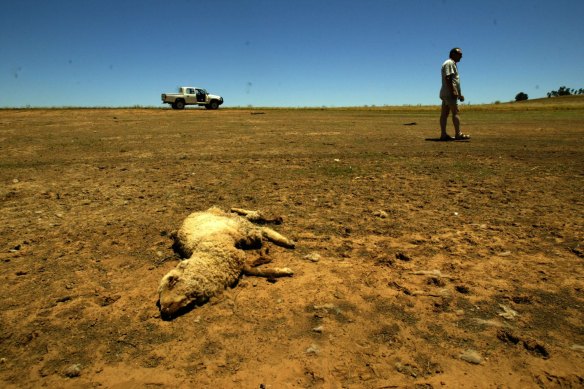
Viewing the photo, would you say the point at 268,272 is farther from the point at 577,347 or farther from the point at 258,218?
the point at 577,347

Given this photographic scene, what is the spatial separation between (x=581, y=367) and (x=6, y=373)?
10.1 ft

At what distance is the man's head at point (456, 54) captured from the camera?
925cm

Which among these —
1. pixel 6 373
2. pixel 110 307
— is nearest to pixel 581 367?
pixel 110 307

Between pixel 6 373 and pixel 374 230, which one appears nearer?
pixel 6 373

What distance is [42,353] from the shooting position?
2150 millimetres

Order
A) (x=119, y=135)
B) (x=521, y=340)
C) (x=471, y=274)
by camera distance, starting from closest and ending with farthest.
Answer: (x=521, y=340) → (x=471, y=274) → (x=119, y=135)

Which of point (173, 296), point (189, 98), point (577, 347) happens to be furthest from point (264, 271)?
point (189, 98)

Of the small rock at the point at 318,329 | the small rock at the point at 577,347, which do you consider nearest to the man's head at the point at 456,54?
the small rock at the point at 577,347

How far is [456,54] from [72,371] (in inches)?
396

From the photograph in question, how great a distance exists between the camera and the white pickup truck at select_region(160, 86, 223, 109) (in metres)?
31.3

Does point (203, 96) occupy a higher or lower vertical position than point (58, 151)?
higher

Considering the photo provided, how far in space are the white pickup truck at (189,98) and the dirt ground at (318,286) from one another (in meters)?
27.3

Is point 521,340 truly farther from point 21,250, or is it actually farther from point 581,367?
point 21,250

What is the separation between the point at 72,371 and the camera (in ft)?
6.60
